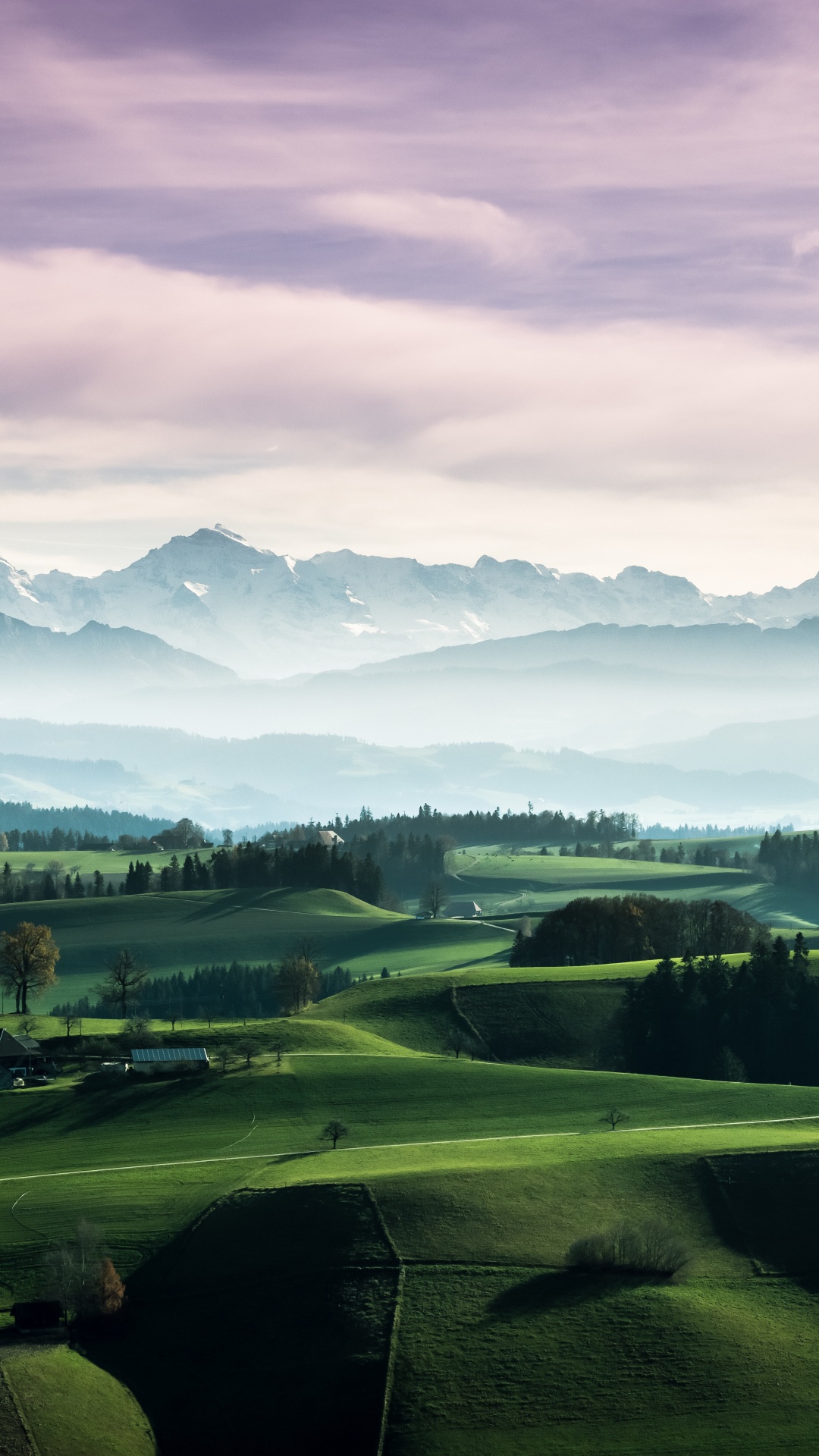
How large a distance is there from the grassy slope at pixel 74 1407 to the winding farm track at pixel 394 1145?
1957 cm

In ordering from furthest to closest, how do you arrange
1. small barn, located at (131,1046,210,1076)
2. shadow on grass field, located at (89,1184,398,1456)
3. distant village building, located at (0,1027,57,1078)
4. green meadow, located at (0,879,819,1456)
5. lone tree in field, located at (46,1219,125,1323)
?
distant village building, located at (0,1027,57,1078) < small barn, located at (131,1046,210,1076) < lone tree in field, located at (46,1219,125,1323) < shadow on grass field, located at (89,1184,398,1456) < green meadow, located at (0,879,819,1456)

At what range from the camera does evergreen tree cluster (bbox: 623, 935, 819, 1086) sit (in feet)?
460

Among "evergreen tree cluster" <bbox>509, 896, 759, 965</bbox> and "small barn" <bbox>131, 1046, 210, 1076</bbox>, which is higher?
"evergreen tree cluster" <bbox>509, 896, 759, 965</bbox>

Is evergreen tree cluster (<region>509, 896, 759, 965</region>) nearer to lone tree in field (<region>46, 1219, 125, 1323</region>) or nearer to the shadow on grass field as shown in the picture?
the shadow on grass field

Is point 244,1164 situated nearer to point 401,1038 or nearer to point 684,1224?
point 684,1224

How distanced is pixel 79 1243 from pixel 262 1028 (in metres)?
51.7

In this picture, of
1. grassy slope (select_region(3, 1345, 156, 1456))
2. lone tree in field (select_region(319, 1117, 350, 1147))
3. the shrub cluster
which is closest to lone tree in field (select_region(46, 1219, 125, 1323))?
grassy slope (select_region(3, 1345, 156, 1456))

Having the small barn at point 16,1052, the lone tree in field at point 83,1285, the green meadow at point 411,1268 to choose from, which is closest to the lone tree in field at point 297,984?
the small barn at point 16,1052

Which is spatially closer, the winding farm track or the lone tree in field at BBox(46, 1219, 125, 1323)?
the lone tree in field at BBox(46, 1219, 125, 1323)

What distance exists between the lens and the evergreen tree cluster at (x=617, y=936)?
182875 mm

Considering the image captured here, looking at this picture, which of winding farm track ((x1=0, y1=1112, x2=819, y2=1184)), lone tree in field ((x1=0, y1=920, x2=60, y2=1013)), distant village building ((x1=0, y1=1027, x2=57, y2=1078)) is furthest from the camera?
lone tree in field ((x1=0, y1=920, x2=60, y2=1013))

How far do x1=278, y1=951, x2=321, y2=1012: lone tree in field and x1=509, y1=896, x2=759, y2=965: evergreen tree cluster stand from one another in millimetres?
27326

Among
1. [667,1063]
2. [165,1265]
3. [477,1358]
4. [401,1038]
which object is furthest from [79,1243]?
[667,1063]

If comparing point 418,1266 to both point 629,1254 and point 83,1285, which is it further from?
point 83,1285
